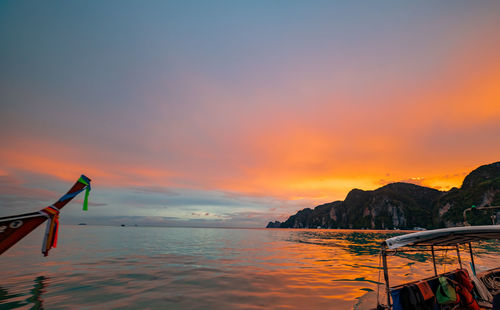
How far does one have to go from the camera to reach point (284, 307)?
1166 centimetres

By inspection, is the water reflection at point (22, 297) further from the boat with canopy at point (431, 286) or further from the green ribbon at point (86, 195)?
the boat with canopy at point (431, 286)

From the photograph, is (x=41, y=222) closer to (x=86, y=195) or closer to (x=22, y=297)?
(x=86, y=195)

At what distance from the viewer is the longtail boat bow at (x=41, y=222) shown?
353 inches

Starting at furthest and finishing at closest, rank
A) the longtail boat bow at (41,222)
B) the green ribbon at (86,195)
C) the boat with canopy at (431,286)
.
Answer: the green ribbon at (86,195)
the longtail boat bow at (41,222)
the boat with canopy at (431,286)

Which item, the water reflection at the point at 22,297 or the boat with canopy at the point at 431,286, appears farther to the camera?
the water reflection at the point at 22,297

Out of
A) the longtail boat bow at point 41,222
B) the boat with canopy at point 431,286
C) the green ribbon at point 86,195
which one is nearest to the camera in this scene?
the boat with canopy at point 431,286

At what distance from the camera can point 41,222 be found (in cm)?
998

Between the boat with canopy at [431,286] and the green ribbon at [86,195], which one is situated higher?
the green ribbon at [86,195]

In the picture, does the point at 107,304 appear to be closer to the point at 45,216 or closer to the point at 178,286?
the point at 178,286

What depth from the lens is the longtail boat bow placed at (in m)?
8.96

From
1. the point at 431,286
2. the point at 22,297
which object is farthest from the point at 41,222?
the point at 431,286

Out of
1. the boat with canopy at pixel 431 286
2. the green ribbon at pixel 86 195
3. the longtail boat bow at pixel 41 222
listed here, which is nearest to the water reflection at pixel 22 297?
the longtail boat bow at pixel 41 222

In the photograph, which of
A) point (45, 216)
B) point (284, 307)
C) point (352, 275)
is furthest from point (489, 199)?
point (45, 216)

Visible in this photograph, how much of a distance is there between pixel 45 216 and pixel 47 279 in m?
12.0
